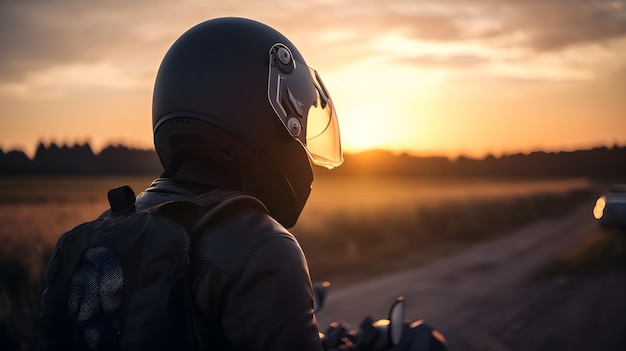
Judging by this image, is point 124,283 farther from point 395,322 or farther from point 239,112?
point 395,322

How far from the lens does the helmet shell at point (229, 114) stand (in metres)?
2.05

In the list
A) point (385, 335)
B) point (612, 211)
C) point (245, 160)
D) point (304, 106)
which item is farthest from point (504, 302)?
point (245, 160)

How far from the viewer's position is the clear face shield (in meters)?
2.15

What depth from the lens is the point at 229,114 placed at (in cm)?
206

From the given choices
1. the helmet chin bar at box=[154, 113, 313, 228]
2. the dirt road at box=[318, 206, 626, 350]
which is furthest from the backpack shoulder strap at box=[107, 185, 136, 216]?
the dirt road at box=[318, 206, 626, 350]

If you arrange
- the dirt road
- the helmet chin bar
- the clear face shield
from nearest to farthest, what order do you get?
the helmet chin bar
the clear face shield
the dirt road

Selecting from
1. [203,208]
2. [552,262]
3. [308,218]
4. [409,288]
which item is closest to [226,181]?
[203,208]

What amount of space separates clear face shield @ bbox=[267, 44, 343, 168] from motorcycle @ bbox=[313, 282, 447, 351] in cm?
59

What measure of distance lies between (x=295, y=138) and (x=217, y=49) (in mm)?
402

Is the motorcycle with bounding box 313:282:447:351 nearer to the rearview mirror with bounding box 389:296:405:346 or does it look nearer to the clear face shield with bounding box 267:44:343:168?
the rearview mirror with bounding box 389:296:405:346

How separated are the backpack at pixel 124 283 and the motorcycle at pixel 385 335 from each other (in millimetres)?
824

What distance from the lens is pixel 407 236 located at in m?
16.9

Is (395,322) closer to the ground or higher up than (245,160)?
closer to the ground

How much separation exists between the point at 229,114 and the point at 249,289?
0.69 meters
